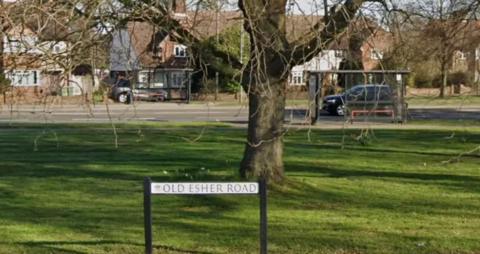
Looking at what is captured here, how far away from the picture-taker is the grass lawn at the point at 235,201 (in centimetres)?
922

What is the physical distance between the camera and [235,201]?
12195mm

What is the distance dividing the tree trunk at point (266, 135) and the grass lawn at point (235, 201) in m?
0.35

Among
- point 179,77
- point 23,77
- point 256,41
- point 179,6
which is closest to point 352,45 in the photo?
point 256,41

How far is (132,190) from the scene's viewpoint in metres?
13.7

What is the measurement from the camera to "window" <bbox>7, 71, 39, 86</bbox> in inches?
356

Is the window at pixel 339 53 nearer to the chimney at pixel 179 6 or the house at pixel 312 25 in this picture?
the house at pixel 312 25

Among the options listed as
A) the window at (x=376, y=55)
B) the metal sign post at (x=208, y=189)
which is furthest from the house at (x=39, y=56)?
the window at (x=376, y=55)

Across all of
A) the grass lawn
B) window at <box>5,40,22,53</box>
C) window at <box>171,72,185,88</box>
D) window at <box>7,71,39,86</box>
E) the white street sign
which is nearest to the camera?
the white street sign

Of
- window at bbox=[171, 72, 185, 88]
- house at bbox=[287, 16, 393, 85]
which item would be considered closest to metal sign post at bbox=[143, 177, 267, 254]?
house at bbox=[287, 16, 393, 85]

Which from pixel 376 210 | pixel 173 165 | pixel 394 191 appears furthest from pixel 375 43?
pixel 173 165

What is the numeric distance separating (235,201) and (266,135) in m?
1.44

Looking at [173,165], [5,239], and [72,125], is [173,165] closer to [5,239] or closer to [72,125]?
[5,239]

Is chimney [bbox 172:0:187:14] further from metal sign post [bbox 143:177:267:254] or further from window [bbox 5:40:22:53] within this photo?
metal sign post [bbox 143:177:267:254]

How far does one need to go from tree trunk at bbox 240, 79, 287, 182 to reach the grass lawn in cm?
35
